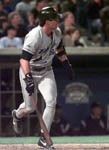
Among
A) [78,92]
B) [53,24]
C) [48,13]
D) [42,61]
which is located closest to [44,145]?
[42,61]

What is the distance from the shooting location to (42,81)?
7555 millimetres

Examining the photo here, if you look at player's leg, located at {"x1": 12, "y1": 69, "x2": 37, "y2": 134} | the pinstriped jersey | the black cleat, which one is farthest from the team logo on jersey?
the black cleat

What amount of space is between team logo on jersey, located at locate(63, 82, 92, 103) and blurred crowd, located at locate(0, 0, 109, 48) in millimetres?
837

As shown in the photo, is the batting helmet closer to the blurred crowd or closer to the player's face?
the player's face

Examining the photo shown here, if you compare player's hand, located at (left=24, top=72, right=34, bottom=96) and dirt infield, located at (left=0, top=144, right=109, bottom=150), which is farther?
dirt infield, located at (left=0, top=144, right=109, bottom=150)

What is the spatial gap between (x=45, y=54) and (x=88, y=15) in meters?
6.46

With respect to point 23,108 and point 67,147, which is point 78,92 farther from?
point 67,147

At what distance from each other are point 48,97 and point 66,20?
5408 mm

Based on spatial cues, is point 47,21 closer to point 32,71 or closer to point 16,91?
point 32,71

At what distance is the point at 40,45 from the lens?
7.40m

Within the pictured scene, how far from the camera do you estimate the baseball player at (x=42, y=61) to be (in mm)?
7285

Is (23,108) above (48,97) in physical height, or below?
below

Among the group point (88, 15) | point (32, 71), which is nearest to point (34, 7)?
point (88, 15)

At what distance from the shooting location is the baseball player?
7285 millimetres
